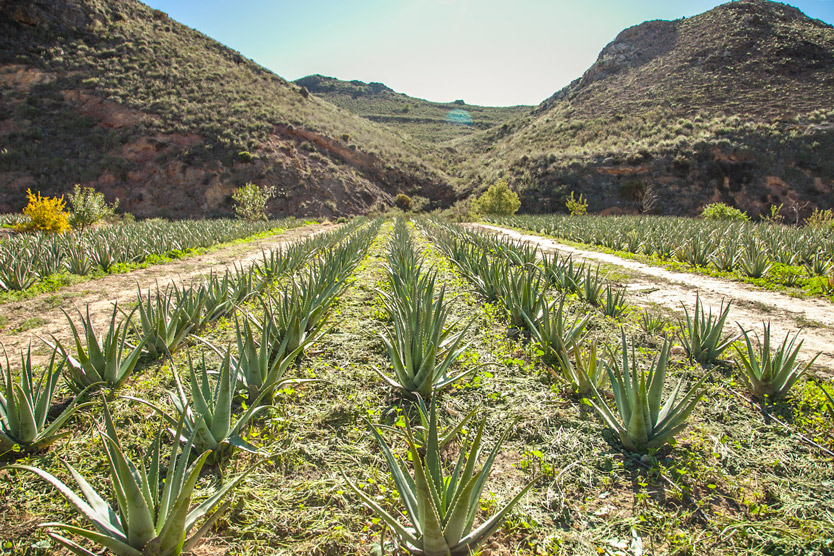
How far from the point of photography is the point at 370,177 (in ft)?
120

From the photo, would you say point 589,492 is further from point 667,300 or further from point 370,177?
point 370,177

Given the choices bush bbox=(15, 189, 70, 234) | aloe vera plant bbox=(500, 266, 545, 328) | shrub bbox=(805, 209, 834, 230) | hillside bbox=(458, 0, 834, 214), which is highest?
hillside bbox=(458, 0, 834, 214)

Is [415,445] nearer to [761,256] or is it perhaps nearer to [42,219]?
[761,256]

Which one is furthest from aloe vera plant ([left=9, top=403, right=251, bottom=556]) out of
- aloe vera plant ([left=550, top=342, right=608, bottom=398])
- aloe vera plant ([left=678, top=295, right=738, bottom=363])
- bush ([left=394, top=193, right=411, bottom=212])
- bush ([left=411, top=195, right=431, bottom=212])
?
bush ([left=394, top=193, right=411, bottom=212])

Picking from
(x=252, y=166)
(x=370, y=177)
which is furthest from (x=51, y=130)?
(x=370, y=177)

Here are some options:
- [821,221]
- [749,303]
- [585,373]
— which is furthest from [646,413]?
[821,221]

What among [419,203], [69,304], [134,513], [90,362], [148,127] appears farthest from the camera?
[419,203]

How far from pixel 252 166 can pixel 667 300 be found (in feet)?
103

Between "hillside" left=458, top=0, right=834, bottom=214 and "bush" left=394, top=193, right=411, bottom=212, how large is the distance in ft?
24.8

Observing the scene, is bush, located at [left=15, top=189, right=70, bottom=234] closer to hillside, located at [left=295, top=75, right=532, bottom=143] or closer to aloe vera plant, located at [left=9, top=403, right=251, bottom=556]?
aloe vera plant, located at [left=9, top=403, right=251, bottom=556]

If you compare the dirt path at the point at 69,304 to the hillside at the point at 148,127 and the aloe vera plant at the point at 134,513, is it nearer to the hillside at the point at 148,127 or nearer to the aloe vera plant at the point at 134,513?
the aloe vera plant at the point at 134,513

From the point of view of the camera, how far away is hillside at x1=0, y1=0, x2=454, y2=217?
26562mm

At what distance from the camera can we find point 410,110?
227ft

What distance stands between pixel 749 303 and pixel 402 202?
33553 millimetres
